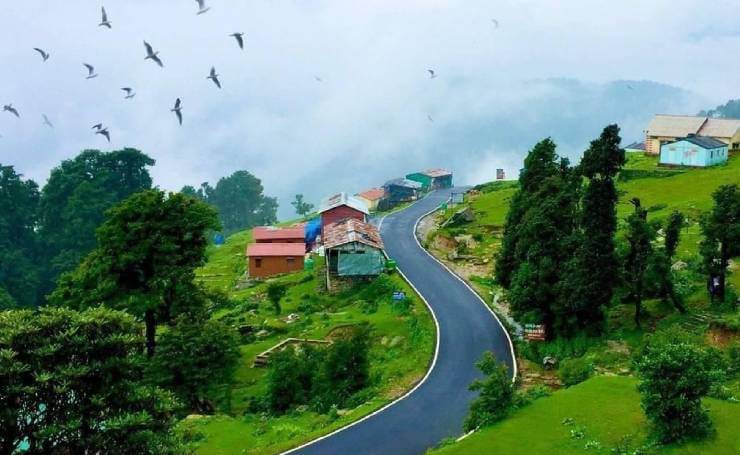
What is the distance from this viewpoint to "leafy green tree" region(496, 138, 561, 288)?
4584 cm

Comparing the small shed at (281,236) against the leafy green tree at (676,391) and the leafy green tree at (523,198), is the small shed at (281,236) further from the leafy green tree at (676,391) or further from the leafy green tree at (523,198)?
the leafy green tree at (676,391)

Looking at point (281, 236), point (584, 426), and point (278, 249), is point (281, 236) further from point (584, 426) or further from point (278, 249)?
point (584, 426)

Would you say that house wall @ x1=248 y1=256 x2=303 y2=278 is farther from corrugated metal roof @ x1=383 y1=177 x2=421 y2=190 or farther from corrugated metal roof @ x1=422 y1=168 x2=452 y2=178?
corrugated metal roof @ x1=422 y1=168 x2=452 y2=178

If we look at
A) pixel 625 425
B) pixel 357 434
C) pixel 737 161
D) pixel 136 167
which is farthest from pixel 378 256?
pixel 136 167

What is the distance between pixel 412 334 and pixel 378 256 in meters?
14.7

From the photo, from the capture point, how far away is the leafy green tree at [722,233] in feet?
119

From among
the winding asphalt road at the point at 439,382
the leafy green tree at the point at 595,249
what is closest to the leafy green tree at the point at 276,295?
the winding asphalt road at the point at 439,382

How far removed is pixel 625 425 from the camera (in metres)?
24.2

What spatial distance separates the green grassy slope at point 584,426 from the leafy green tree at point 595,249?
8.26 m

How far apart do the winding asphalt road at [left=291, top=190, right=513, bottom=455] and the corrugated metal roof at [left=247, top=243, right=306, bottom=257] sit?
12720mm

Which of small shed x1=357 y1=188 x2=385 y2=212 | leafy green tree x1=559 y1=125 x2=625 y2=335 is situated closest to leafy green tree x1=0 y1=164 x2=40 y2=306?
small shed x1=357 y1=188 x2=385 y2=212

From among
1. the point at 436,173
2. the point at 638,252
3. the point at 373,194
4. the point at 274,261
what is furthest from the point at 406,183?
the point at 638,252

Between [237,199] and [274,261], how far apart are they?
252 ft

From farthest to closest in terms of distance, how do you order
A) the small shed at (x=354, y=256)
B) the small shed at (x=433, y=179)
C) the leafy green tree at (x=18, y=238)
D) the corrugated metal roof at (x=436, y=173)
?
the corrugated metal roof at (x=436, y=173) → the small shed at (x=433, y=179) → the leafy green tree at (x=18, y=238) → the small shed at (x=354, y=256)
